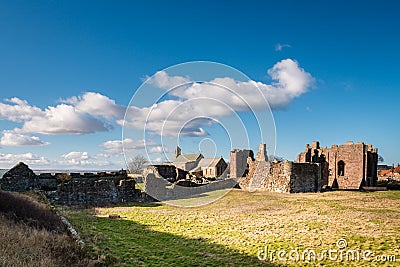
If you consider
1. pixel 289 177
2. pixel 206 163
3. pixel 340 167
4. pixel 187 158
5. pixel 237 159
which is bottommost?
pixel 289 177

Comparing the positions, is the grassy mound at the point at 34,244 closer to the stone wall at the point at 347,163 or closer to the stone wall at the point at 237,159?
the stone wall at the point at 347,163

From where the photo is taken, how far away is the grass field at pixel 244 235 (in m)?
8.52

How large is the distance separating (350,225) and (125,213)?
41.6ft

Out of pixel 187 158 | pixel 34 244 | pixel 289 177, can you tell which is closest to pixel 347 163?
pixel 289 177

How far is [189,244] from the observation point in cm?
1058

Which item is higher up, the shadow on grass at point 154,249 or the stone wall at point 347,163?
the stone wall at point 347,163

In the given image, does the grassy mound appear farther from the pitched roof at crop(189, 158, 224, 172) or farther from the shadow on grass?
the pitched roof at crop(189, 158, 224, 172)

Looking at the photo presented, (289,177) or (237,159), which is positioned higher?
(237,159)

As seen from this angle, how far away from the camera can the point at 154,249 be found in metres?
10.0

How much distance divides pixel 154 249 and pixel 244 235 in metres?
3.56

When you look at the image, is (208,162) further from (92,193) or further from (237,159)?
(92,193)

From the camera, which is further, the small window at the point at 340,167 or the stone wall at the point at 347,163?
the small window at the point at 340,167

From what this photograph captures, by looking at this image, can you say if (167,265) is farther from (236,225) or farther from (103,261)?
(236,225)

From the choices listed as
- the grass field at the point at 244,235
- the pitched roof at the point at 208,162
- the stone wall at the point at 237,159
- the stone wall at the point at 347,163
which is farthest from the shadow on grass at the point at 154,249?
the pitched roof at the point at 208,162
